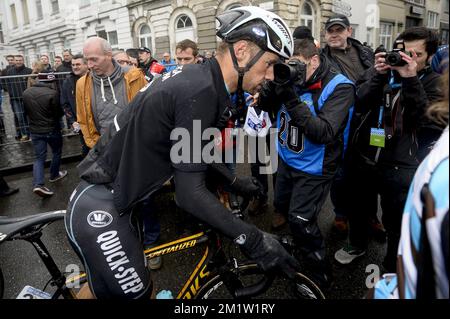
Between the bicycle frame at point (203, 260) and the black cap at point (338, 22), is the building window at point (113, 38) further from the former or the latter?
the bicycle frame at point (203, 260)

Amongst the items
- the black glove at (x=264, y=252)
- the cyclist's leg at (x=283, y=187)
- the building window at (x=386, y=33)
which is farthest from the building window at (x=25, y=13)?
the black glove at (x=264, y=252)

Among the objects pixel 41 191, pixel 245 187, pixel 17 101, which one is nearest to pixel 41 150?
pixel 41 191

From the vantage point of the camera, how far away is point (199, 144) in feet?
4.53

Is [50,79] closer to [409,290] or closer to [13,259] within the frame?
[13,259]

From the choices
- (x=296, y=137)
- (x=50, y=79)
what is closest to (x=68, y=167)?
(x=50, y=79)

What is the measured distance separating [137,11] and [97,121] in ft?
66.1

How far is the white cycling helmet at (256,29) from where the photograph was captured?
160cm

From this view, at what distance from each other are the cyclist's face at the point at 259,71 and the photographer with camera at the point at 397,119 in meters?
1.05

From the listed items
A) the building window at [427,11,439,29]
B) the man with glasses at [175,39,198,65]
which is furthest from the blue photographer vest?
the building window at [427,11,439,29]

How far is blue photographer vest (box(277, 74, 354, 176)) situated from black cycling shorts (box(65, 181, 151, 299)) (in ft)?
4.62

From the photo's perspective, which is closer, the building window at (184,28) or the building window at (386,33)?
the building window at (184,28)

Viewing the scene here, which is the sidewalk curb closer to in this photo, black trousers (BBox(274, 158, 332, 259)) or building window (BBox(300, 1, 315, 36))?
black trousers (BBox(274, 158, 332, 259))

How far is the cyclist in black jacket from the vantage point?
1.41 metres

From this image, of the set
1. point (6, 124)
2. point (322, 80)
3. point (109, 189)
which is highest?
point (322, 80)
